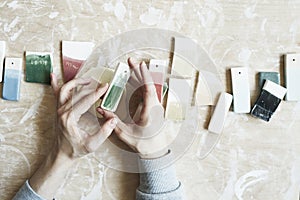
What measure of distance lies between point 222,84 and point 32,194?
0.41 m

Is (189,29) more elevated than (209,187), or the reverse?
(189,29)

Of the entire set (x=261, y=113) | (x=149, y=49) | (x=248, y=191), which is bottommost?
(x=248, y=191)

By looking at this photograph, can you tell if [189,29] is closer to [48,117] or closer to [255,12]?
[255,12]

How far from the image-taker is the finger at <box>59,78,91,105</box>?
33.3 inches

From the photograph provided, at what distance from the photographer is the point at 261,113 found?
2.82 feet

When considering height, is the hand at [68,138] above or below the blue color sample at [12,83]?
below

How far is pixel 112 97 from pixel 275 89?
11.9 inches

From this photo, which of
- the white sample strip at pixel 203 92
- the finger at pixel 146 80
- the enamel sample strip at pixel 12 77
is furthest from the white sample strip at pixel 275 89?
the enamel sample strip at pixel 12 77

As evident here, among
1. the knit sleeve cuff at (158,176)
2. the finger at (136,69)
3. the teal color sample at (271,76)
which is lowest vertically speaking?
the knit sleeve cuff at (158,176)

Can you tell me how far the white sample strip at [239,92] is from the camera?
858 mm

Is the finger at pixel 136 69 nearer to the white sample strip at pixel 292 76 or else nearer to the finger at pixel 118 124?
the finger at pixel 118 124

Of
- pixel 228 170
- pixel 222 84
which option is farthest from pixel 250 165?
pixel 222 84

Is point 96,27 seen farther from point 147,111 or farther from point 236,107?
point 236,107

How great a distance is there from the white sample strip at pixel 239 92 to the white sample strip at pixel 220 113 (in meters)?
0.01
